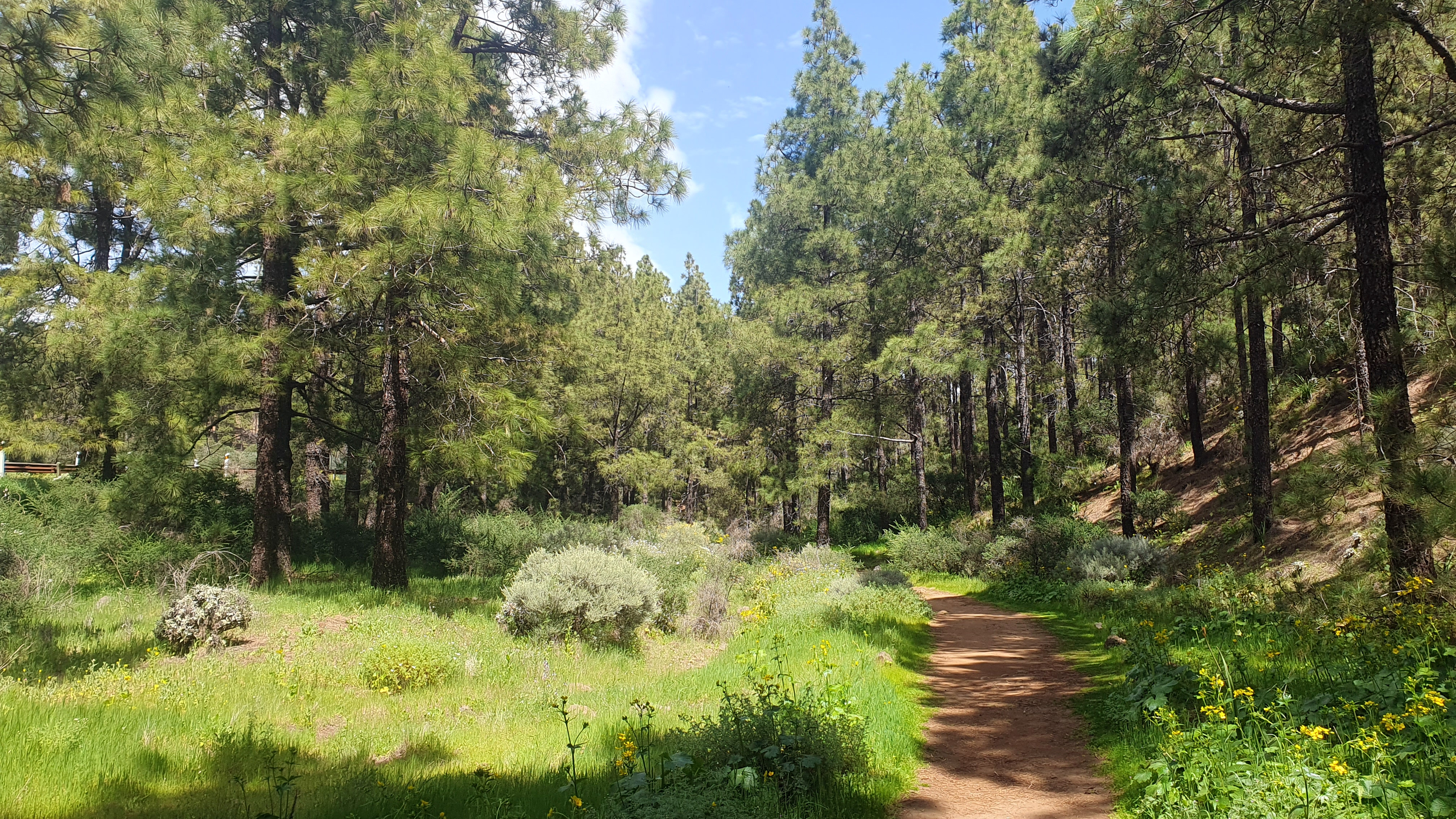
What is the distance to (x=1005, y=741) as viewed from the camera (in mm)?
6250

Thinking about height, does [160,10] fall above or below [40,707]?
above

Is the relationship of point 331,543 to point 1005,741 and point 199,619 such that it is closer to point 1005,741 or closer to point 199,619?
point 199,619

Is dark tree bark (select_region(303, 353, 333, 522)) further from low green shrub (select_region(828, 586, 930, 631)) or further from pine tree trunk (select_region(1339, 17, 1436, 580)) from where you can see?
pine tree trunk (select_region(1339, 17, 1436, 580))

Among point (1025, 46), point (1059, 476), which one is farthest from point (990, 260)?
point (1059, 476)

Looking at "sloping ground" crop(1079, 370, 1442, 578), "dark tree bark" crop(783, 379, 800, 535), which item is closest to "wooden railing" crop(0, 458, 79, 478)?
"dark tree bark" crop(783, 379, 800, 535)

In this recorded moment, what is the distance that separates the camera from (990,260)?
17438 mm

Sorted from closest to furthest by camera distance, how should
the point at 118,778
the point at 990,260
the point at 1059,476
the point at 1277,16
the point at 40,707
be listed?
the point at 118,778 → the point at 40,707 → the point at 1277,16 → the point at 990,260 → the point at 1059,476

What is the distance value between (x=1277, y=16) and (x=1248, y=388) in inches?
386

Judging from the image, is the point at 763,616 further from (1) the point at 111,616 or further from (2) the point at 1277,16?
(2) the point at 1277,16

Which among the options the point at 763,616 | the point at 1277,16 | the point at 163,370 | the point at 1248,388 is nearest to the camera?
the point at 1277,16

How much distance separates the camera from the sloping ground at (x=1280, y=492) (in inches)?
418

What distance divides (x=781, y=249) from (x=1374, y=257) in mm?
20177

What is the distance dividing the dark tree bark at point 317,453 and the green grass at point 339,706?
5956 mm

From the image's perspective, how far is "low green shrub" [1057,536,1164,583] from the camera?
12594 mm
